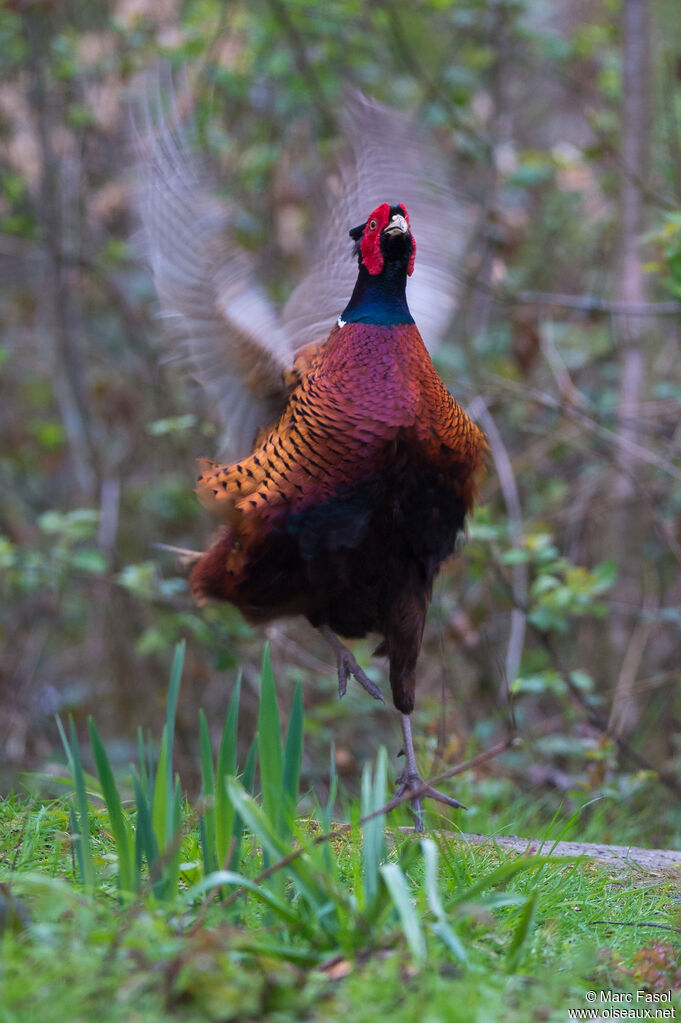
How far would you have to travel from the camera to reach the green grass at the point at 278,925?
6.06 ft

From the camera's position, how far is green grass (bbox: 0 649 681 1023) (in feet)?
6.06

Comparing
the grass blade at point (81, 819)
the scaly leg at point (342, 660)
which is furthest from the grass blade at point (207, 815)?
the scaly leg at point (342, 660)

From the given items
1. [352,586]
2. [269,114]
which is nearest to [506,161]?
[269,114]

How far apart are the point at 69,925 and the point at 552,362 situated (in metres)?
4.12

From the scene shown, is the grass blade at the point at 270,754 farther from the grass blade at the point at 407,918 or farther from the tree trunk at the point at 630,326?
the tree trunk at the point at 630,326

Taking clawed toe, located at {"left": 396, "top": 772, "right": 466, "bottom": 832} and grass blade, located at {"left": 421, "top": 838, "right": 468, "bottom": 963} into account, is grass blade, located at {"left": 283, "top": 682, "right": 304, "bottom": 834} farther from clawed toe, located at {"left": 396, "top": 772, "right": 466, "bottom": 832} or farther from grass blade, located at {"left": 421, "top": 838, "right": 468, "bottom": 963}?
clawed toe, located at {"left": 396, "top": 772, "right": 466, "bottom": 832}

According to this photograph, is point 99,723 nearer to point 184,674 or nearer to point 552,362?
point 184,674

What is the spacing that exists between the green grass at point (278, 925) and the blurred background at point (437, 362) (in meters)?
2.12

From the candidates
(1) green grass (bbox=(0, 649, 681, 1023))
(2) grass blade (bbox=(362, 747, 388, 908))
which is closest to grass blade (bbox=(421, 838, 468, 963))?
(1) green grass (bbox=(0, 649, 681, 1023))

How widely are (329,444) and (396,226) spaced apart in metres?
0.75

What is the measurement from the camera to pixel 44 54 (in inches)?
261

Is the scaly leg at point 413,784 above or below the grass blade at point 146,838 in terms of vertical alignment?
below

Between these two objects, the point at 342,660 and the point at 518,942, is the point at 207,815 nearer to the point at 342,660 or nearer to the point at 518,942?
the point at 518,942

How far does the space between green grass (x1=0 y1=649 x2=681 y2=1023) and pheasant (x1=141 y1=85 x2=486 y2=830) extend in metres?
0.84
